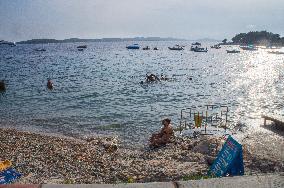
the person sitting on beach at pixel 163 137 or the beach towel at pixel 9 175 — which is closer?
the beach towel at pixel 9 175

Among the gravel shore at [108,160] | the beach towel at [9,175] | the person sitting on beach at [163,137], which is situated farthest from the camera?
the person sitting on beach at [163,137]

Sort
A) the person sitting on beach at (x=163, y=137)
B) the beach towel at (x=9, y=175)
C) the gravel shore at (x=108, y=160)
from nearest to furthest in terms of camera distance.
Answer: the beach towel at (x=9, y=175) < the gravel shore at (x=108, y=160) < the person sitting on beach at (x=163, y=137)

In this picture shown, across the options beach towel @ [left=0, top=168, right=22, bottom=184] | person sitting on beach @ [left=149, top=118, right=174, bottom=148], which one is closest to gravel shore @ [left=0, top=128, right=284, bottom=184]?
beach towel @ [left=0, top=168, right=22, bottom=184]

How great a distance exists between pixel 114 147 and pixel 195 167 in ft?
24.7

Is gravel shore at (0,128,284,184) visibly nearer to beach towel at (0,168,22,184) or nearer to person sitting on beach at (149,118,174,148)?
beach towel at (0,168,22,184)

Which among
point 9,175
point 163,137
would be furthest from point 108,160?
point 9,175

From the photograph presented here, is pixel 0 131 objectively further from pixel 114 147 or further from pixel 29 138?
pixel 114 147

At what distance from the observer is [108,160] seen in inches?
642

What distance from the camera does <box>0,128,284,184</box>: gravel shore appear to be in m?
12.6

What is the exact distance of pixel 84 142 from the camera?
21.5 metres

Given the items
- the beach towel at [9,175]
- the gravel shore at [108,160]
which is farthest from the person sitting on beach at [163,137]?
the beach towel at [9,175]

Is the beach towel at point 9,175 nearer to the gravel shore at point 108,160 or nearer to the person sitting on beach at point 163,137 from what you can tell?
the gravel shore at point 108,160

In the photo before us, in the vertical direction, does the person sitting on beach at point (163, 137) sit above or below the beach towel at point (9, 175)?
below

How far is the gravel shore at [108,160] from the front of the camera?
1262 centimetres
